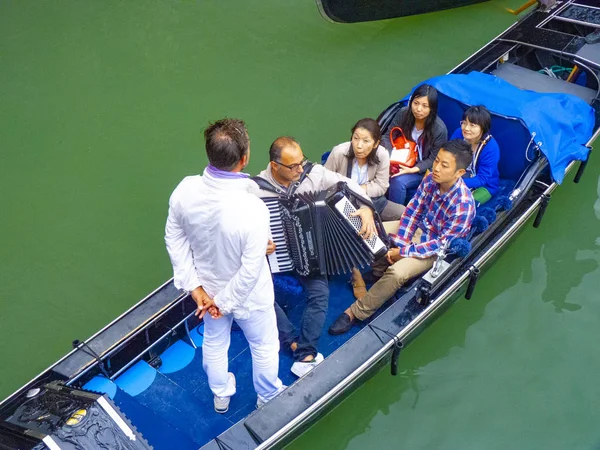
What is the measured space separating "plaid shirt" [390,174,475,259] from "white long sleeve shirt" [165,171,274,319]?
104 cm

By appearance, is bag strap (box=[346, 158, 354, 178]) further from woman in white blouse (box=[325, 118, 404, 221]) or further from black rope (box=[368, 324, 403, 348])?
black rope (box=[368, 324, 403, 348])

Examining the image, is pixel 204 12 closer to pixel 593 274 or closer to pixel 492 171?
pixel 492 171

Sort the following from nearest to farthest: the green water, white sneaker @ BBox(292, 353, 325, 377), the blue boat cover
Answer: white sneaker @ BBox(292, 353, 325, 377) < the green water < the blue boat cover

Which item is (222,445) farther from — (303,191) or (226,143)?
(226,143)

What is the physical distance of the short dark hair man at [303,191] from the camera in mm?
2654

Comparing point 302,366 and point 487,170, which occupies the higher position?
point 487,170

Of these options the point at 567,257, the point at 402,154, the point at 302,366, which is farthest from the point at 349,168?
the point at 567,257

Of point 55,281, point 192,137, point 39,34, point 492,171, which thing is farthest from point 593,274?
point 39,34

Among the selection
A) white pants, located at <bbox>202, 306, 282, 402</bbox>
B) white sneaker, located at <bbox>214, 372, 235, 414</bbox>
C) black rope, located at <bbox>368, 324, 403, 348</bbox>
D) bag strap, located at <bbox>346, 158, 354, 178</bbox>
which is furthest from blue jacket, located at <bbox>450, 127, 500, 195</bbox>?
white sneaker, located at <bbox>214, 372, 235, 414</bbox>

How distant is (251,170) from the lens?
15.0 feet

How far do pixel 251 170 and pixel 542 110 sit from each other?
1.97 m

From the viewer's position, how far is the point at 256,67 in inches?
214

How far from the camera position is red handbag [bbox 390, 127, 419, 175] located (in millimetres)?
3650

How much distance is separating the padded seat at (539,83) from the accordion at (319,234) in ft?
6.38
